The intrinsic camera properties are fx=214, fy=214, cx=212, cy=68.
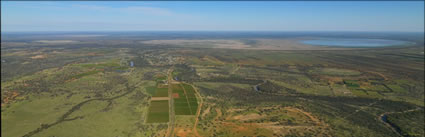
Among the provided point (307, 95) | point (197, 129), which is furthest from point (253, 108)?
point (307, 95)

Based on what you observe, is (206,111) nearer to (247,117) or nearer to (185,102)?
(185,102)

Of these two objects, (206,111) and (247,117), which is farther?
(206,111)

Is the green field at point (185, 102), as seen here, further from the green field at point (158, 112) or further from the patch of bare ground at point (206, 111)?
the green field at point (158, 112)

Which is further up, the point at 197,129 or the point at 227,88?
the point at 227,88

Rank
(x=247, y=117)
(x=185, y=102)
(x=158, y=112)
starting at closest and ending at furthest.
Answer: (x=247, y=117) → (x=158, y=112) → (x=185, y=102)

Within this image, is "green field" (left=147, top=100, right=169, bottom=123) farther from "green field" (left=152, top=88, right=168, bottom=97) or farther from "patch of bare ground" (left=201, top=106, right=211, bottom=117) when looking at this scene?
"patch of bare ground" (left=201, top=106, right=211, bottom=117)

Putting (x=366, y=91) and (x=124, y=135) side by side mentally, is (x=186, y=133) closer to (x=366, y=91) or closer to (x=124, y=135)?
(x=124, y=135)

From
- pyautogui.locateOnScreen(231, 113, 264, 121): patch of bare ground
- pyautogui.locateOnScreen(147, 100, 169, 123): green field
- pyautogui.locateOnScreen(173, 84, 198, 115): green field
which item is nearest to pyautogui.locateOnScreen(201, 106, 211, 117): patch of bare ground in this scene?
pyautogui.locateOnScreen(173, 84, 198, 115): green field

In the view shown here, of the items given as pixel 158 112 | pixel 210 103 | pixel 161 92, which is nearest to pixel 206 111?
pixel 210 103
